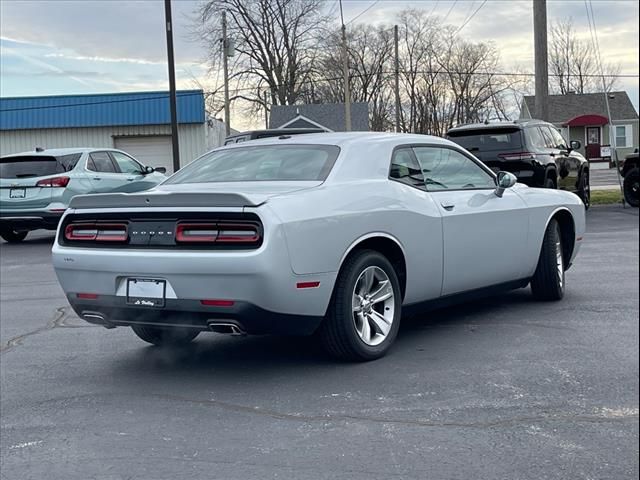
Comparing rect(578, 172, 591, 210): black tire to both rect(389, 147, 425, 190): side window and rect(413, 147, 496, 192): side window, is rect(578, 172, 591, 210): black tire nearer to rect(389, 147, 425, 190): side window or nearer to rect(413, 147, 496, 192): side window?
rect(413, 147, 496, 192): side window

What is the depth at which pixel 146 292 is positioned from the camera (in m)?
4.91

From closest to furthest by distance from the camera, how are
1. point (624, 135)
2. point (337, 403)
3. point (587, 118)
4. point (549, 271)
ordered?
point (337, 403), point (549, 271), point (624, 135), point (587, 118)

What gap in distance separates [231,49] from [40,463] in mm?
35668

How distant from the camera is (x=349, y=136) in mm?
6074

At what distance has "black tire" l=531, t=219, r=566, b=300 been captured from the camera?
6.87 meters

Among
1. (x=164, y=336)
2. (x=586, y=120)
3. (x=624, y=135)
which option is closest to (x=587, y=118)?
(x=586, y=120)

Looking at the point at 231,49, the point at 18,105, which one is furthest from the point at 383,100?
the point at 18,105

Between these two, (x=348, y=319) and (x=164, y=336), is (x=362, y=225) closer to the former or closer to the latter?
(x=348, y=319)

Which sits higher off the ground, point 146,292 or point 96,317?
point 146,292

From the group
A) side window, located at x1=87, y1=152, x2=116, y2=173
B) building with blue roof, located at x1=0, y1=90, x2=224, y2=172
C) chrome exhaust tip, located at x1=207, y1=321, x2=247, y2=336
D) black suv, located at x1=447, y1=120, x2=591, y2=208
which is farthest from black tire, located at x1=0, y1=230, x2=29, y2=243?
building with blue roof, located at x1=0, y1=90, x2=224, y2=172

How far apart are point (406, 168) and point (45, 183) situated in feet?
32.0

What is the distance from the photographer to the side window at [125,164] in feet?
52.1

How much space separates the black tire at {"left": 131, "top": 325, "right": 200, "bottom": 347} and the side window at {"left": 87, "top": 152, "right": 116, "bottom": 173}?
31.1ft

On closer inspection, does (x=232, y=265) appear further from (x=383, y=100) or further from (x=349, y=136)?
(x=383, y=100)
